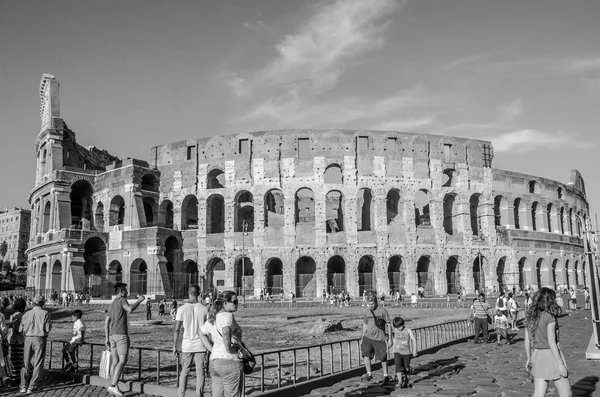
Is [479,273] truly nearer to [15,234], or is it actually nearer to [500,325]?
[500,325]

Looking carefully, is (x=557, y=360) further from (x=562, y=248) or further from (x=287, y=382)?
(x=562, y=248)

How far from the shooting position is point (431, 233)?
38562 mm

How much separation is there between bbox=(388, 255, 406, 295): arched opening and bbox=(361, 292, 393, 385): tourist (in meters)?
29.2

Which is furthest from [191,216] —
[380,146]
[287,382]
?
[287,382]

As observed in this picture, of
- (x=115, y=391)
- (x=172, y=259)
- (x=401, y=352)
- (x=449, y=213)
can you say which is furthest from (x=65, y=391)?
(x=449, y=213)

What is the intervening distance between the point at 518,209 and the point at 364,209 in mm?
12862

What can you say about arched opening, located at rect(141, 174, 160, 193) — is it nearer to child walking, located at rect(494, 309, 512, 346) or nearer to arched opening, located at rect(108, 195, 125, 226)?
arched opening, located at rect(108, 195, 125, 226)

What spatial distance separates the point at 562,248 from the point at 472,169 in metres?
11.8

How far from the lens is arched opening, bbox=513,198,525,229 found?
4322 cm

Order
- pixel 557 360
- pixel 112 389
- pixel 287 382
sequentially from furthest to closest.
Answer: pixel 287 382 < pixel 112 389 < pixel 557 360

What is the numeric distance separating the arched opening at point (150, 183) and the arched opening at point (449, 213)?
2191 cm

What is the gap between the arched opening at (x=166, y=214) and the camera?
40656 mm

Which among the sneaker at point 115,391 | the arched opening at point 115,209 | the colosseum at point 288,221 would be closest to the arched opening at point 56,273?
the colosseum at point 288,221

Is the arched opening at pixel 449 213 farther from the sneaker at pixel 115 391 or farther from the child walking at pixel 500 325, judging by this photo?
the sneaker at pixel 115 391
